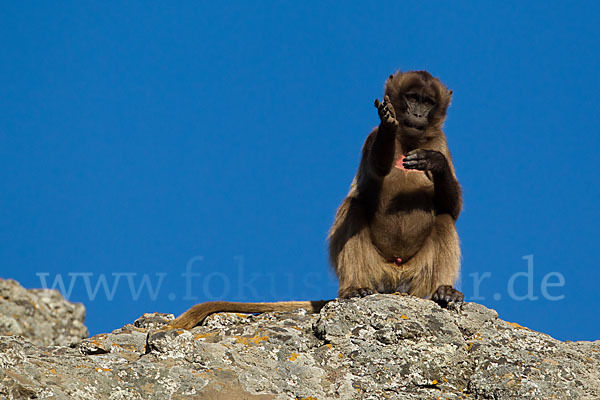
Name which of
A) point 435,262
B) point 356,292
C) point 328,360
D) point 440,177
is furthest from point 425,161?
point 328,360

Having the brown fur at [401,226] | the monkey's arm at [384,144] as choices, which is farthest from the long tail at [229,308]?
the monkey's arm at [384,144]

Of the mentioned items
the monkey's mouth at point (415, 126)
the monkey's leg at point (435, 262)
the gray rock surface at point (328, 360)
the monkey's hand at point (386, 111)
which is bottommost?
the gray rock surface at point (328, 360)

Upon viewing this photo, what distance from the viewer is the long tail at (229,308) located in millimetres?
7613

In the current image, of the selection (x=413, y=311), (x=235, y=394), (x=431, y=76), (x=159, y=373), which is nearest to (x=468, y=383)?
(x=413, y=311)

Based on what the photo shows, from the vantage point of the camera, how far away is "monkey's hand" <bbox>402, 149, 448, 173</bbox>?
862cm

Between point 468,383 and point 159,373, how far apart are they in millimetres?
2350

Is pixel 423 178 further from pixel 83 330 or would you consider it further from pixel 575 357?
pixel 83 330

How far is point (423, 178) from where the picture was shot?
9562mm

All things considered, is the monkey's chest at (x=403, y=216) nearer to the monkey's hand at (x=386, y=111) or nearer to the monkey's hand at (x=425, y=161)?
the monkey's hand at (x=425, y=161)

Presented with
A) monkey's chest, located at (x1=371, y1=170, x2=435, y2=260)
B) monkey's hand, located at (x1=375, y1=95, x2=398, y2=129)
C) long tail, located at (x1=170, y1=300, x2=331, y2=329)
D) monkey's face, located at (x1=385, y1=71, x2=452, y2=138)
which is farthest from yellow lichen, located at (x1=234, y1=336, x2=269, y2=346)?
monkey's face, located at (x1=385, y1=71, x2=452, y2=138)

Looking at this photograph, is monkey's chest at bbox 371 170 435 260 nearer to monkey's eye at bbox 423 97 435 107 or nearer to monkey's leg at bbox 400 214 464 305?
monkey's leg at bbox 400 214 464 305

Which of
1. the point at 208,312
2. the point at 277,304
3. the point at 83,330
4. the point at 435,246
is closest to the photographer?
the point at 208,312

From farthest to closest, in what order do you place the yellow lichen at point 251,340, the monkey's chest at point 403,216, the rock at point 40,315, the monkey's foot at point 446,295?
the rock at point 40,315 → the monkey's chest at point 403,216 → the monkey's foot at point 446,295 → the yellow lichen at point 251,340

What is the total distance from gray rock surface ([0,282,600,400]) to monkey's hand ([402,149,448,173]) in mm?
1789
